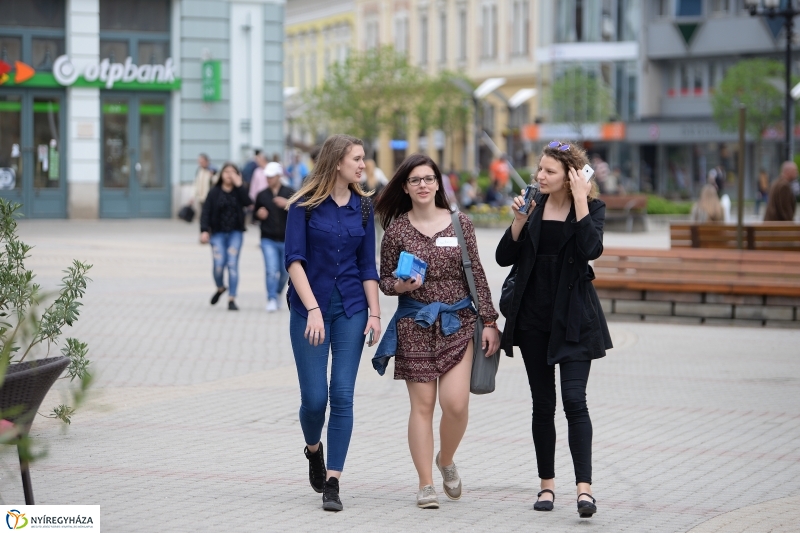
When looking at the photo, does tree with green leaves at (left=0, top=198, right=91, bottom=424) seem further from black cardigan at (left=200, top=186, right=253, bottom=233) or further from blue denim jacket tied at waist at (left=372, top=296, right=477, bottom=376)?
black cardigan at (left=200, top=186, right=253, bottom=233)

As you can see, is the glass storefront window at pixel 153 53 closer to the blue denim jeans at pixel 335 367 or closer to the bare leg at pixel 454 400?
the blue denim jeans at pixel 335 367

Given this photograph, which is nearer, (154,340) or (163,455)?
(163,455)

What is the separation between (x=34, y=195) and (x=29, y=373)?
28.3 meters

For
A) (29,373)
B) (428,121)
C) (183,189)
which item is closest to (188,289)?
(29,373)

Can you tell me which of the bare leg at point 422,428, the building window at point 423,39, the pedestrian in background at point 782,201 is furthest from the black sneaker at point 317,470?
the building window at point 423,39

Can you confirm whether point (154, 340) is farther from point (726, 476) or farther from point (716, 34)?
point (716, 34)

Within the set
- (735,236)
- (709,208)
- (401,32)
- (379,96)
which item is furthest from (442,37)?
(735,236)

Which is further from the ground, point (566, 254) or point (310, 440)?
point (566, 254)

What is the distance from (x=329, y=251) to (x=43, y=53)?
2763cm

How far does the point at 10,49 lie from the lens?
105 feet

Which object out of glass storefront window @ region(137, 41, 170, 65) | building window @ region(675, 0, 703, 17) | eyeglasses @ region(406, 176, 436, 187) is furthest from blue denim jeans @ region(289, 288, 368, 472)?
building window @ region(675, 0, 703, 17)

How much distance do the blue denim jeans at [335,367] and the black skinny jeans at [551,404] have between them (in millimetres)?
749

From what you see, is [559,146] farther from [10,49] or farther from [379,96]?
[379,96]

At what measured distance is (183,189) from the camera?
3322cm
